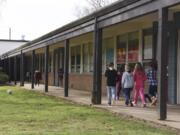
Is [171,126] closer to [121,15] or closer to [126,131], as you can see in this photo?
[126,131]

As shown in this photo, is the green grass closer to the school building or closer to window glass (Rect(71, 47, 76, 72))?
the school building

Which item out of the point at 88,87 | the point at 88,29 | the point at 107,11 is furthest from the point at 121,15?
the point at 88,87

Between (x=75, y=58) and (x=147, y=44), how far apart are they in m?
14.6

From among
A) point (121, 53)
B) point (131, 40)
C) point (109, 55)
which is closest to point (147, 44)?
point (131, 40)

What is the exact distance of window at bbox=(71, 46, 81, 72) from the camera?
36.2 metres

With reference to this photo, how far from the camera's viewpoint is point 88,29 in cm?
2258

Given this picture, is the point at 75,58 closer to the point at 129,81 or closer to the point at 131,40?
the point at 131,40

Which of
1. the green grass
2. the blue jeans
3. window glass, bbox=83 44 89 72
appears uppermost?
window glass, bbox=83 44 89 72

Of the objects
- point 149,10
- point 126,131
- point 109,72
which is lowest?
point 126,131

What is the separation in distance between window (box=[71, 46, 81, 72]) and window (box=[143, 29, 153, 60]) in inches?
509

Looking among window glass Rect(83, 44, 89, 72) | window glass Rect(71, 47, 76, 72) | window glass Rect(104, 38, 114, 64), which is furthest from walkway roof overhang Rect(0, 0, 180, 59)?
window glass Rect(71, 47, 76, 72)

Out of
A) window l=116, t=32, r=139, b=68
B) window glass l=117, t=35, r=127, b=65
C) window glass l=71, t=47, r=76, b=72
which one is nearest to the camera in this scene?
window l=116, t=32, r=139, b=68

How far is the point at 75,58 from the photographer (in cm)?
3719

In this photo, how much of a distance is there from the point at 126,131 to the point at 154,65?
7099mm
